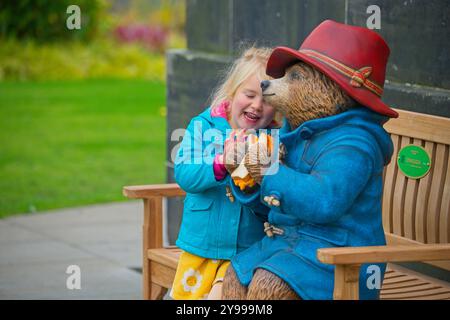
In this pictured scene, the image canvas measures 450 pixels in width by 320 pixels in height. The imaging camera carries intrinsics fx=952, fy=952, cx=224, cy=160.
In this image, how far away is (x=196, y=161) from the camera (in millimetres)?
3773

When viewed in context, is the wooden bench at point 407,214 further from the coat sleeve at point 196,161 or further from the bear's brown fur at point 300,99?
the bear's brown fur at point 300,99

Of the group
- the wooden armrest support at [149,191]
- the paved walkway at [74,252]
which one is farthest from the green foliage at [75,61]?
the wooden armrest support at [149,191]

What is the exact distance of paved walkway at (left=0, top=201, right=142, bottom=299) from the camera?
5.67 metres

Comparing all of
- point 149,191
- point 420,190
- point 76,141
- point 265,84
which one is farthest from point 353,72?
point 76,141

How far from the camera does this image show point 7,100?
13781 millimetres

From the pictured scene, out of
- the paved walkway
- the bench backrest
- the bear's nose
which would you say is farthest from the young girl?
the paved walkway

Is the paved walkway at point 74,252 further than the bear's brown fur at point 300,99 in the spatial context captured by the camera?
Yes

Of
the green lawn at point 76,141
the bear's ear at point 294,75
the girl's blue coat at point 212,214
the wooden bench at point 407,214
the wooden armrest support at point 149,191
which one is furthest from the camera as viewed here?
the green lawn at point 76,141

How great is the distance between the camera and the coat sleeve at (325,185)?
3.29 meters

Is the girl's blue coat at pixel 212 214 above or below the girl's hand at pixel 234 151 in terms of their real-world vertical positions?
below

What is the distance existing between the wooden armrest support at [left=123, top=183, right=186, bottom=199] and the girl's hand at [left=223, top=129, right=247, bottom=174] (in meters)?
1.08

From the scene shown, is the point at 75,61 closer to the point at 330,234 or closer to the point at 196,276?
the point at 196,276
